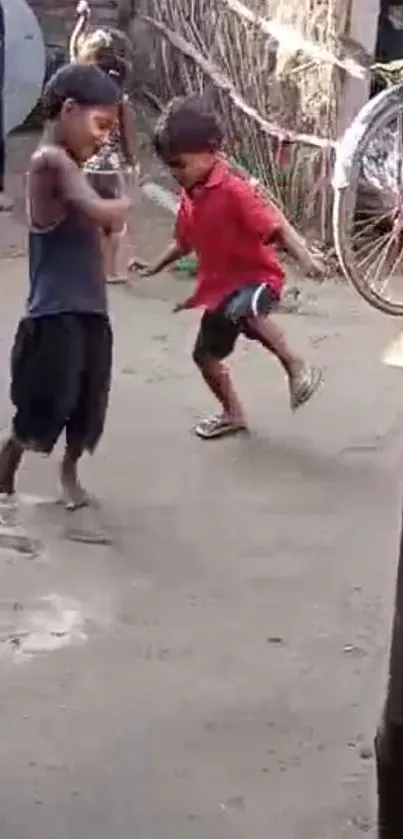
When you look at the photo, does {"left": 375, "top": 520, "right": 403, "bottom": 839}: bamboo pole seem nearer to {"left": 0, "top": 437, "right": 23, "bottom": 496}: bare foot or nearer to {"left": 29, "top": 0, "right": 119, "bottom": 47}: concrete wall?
{"left": 0, "top": 437, "right": 23, "bottom": 496}: bare foot

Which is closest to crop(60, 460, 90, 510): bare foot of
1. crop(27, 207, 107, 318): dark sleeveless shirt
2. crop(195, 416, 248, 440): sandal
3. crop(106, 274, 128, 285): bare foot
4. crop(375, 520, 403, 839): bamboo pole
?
crop(27, 207, 107, 318): dark sleeveless shirt

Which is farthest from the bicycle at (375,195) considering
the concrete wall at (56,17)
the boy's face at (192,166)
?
the concrete wall at (56,17)

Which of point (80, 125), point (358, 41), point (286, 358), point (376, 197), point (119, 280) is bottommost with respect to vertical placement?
point (119, 280)

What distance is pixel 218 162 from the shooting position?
16.4 ft

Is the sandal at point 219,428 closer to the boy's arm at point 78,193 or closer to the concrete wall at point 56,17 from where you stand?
the boy's arm at point 78,193

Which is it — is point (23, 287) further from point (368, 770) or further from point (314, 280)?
point (368, 770)

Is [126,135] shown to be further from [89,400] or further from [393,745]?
[393,745]

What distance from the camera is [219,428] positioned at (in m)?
5.26

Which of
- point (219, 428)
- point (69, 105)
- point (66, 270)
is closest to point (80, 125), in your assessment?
point (69, 105)

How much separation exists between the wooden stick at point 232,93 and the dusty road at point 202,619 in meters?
2.16

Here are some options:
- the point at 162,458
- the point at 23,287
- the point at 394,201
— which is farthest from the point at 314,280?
the point at 162,458

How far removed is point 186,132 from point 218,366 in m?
0.83

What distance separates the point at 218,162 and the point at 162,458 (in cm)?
94

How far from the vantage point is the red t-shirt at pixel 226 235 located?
5.00 m
